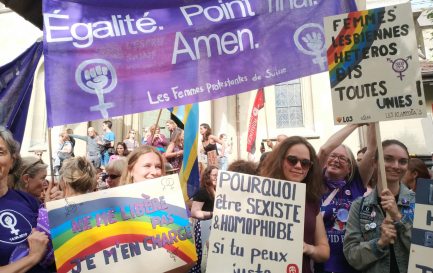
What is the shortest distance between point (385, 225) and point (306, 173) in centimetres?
62

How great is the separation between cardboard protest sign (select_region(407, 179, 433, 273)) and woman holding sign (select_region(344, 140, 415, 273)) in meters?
0.14

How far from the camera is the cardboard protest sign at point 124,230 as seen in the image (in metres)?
2.36

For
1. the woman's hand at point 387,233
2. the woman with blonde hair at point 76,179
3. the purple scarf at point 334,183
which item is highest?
the woman with blonde hair at point 76,179

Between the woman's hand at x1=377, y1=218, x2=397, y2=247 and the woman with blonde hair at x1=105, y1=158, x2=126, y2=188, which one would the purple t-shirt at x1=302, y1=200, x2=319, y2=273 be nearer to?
the woman's hand at x1=377, y1=218, x2=397, y2=247

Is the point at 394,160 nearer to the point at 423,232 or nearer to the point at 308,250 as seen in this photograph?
the point at 423,232

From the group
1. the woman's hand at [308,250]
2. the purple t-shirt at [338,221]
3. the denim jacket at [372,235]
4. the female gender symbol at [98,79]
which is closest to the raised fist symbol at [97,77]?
the female gender symbol at [98,79]

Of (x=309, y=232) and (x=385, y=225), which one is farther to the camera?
(x=309, y=232)

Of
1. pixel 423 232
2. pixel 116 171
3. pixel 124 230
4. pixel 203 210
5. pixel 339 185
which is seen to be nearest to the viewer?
pixel 423 232

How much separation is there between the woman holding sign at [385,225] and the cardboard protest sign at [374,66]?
0.41m

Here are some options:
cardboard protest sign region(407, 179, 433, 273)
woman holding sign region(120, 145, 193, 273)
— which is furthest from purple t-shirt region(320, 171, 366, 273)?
woman holding sign region(120, 145, 193, 273)

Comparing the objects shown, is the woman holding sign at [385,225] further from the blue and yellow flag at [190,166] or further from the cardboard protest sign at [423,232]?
the blue and yellow flag at [190,166]

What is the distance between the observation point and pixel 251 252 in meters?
2.48

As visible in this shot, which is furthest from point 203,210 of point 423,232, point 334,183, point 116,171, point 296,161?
point 423,232

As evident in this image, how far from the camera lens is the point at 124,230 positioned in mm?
2494
